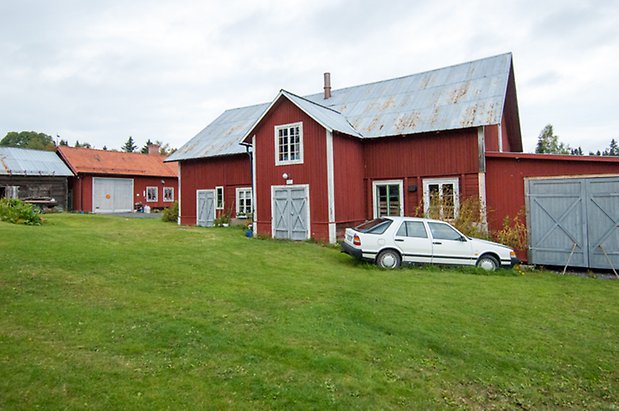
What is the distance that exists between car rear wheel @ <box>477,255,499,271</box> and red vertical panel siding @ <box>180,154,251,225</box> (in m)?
12.6

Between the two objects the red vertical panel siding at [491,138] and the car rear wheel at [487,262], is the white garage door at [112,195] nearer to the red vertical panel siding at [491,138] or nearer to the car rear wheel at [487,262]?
the red vertical panel siding at [491,138]

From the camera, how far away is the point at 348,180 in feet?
53.1

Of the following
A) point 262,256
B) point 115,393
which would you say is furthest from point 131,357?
point 262,256

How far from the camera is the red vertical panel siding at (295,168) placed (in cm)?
1524

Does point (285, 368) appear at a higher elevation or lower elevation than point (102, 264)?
lower

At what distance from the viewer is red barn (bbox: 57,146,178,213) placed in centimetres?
3017

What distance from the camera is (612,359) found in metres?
5.13

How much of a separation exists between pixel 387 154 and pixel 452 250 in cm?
722

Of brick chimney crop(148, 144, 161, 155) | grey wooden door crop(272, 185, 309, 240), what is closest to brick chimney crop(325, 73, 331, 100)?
grey wooden door crop(272, 185, 309, 240)

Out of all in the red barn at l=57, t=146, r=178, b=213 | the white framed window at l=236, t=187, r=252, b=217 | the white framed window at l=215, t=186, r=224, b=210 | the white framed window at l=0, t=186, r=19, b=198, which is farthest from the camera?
the red barn at l=57, t=146, r=178, b=213

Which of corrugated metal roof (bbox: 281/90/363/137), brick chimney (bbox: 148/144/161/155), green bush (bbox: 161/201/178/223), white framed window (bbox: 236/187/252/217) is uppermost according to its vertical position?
brick chimney (bbox: 148/144/161/155)

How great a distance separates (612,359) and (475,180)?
33.9ft

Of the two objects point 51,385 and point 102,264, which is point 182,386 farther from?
point 102,264

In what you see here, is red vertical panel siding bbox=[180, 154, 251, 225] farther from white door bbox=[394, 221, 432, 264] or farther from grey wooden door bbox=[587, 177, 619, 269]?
grey wooden door bbox=[587, 177, 619, 269]
